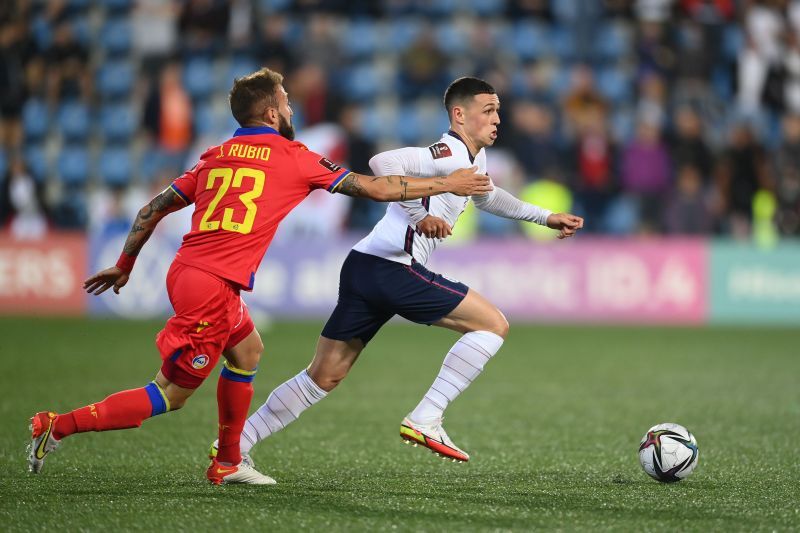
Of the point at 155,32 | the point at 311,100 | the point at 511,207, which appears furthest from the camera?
the point at 155,32

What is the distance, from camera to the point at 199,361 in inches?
217

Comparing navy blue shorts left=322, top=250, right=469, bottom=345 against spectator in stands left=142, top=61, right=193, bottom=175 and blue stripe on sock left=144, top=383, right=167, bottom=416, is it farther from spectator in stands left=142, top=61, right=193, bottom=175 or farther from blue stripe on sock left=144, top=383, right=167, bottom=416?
spectator in stands left=142, top=61, right=193, bottom=175

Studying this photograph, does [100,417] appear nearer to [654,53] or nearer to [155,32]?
[155,32]

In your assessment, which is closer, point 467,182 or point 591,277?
point 467,182

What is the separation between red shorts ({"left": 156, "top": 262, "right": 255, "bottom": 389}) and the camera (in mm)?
5484

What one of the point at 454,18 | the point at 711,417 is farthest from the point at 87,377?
the point at 454,18

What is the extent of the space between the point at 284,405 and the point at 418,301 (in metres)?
0.89

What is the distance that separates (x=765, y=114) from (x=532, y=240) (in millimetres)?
5538

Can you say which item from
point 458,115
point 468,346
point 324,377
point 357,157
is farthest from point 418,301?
point 357,157

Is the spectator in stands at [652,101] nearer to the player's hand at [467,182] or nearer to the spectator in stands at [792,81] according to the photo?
the spectator in stands at [792,81]

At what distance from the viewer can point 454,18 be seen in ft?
64.7

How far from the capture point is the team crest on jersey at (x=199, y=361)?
5.50 m

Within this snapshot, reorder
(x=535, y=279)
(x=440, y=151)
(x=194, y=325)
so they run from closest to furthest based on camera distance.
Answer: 1. (x=194, y=325)
2. (x=440, y=151)
3. (x=535, y=279)

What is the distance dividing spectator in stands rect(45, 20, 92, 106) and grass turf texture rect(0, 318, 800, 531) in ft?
19.7
